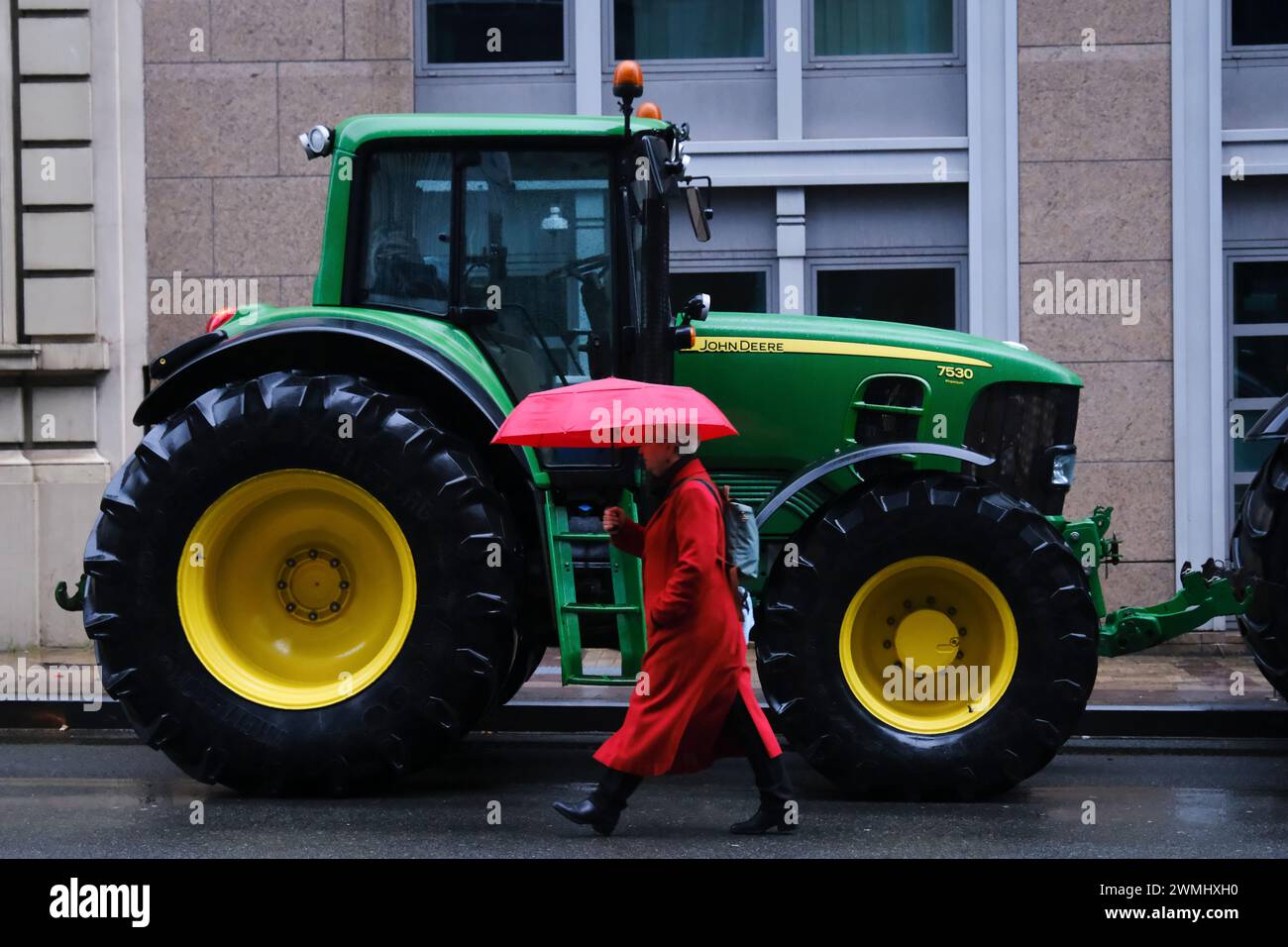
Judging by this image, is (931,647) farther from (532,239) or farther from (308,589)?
(308,589)

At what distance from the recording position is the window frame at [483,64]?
41.5ft

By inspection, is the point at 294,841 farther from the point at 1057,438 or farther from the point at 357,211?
the point at 1057,438

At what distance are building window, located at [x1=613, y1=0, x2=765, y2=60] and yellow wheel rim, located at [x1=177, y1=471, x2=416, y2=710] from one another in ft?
22.1

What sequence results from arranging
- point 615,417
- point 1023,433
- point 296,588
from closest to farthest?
point 615,417 → point 296,588 → point 1023,433

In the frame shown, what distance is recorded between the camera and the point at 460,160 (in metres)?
7.30

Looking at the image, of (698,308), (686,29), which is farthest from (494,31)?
(698,308)

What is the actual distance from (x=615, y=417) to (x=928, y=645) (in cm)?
189

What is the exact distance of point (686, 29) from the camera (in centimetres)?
1280

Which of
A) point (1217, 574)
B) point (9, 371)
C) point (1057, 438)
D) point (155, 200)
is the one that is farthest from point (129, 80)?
point (1217, 574)

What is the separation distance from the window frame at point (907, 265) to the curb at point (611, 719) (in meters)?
4.25

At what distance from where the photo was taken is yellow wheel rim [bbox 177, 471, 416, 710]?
6.95m

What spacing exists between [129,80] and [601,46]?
142 inches

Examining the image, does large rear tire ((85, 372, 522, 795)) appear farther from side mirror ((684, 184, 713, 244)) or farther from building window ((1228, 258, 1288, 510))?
building window ((1228, 258, 1288, 510))

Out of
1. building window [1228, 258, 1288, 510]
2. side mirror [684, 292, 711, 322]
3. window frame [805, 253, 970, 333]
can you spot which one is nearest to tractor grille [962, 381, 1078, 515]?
side mirror [684, 292, 711, 322]
